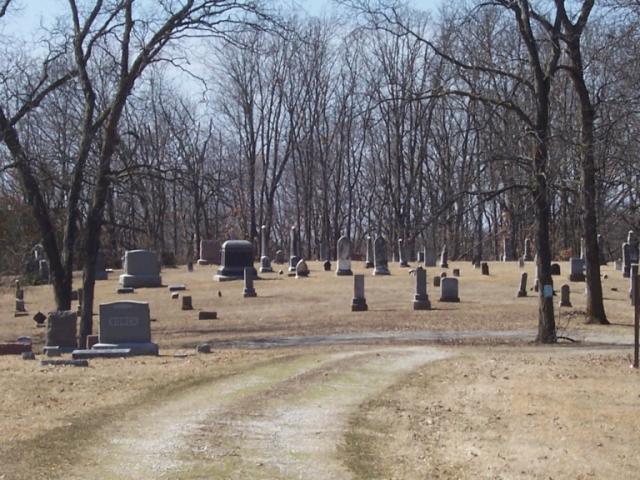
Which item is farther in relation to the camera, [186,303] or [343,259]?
[343,259]

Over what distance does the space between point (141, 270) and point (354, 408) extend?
31044 millimetres

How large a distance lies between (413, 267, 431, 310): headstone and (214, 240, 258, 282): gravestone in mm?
14475

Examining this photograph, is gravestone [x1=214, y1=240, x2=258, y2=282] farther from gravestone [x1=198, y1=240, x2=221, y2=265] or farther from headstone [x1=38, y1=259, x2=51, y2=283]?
gravestone [x1=198, y1=240, x2=221, y2=265]

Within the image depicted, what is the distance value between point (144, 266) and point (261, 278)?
5.18m

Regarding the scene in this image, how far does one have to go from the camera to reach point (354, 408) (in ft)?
35.3

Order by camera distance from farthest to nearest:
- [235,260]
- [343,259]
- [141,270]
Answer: [343,259]
[235,260]
[141,270]

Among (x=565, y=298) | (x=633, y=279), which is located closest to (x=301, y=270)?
(x=565, y=298)

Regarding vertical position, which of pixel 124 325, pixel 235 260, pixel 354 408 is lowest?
pixel 354 408

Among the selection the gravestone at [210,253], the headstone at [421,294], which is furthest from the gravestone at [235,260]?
the headstone at [421,294]

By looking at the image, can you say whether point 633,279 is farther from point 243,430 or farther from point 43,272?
point 43,272

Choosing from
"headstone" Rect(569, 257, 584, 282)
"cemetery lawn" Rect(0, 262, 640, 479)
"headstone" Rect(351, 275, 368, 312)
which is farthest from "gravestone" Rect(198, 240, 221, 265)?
"cemetery lawn" Rect(0, 262, 640, 479)

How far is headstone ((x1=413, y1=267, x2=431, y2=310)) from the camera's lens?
2919 cm

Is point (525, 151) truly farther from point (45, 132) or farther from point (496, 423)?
point (45, 132)

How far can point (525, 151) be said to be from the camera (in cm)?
2161
